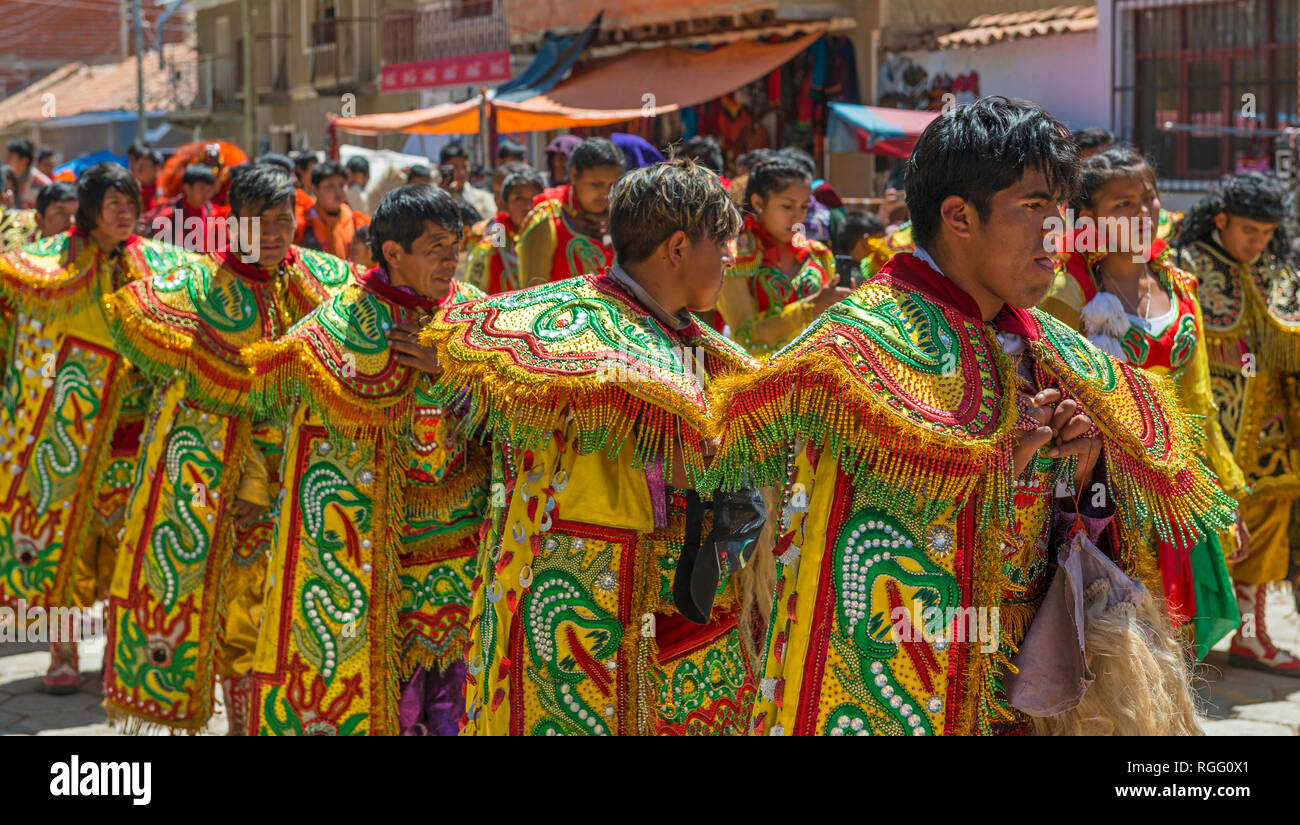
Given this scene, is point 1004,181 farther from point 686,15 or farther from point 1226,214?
point 686,15

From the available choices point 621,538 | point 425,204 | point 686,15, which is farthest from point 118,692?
point 686,15

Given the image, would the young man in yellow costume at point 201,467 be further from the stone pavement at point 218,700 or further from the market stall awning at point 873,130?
the market stall awning at point 873,130

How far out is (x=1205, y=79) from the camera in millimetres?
13719

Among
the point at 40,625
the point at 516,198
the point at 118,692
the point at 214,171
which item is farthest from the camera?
the point at 214,171

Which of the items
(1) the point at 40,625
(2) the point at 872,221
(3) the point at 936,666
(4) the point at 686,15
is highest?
(4) the point at 686,15

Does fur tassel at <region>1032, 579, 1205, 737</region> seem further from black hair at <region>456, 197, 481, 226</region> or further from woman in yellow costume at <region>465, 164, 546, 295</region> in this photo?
woman in yellow costume at <region>465, 164, 546, 295</region>

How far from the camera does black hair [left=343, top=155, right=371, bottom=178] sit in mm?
14828

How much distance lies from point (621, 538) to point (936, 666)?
1048 millimetres

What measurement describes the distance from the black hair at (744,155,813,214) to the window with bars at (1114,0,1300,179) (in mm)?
7367

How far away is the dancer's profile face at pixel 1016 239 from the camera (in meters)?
2.49

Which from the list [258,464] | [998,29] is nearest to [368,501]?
[258,464]

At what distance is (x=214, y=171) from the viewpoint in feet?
31.9

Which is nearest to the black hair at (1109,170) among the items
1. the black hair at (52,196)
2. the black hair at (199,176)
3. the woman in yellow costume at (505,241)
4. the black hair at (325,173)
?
the woman in yellow costume at (505,241)

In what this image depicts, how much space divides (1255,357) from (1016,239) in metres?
4.22
